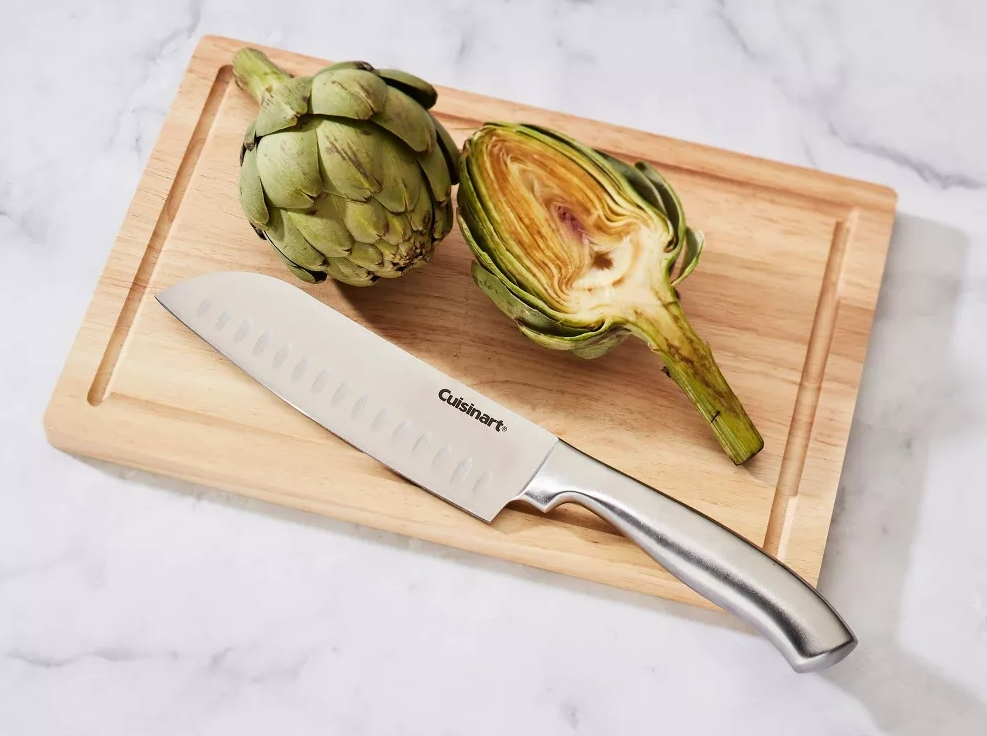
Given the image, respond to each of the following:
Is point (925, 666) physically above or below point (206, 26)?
below

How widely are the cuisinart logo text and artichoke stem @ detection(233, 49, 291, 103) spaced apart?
1.25 ft

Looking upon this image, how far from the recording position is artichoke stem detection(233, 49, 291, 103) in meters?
1.08

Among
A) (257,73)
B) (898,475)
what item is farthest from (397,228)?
(898,475)

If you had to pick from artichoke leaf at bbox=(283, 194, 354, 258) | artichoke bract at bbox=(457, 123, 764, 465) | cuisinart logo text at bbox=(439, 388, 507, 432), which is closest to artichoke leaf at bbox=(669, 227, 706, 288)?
artichoke bract at bbox=(457, 123, 764, 465)

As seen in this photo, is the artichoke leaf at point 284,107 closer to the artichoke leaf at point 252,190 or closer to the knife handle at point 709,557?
the artichoke leaf at point 252,190

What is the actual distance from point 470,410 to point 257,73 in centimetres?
44

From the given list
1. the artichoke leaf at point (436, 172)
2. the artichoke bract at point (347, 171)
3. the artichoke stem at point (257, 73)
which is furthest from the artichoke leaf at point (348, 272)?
the artichoke stem at point (257, 73)

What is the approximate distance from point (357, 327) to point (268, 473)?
176 millimetres

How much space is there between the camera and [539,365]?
1.08m

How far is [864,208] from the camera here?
1170 mm

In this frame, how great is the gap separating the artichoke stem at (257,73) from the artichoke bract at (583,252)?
23 centimetres

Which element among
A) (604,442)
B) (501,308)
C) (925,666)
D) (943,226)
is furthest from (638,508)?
(943,226)

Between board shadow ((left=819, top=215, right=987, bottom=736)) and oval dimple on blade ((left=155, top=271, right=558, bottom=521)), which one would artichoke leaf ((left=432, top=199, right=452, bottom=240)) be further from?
board shadow ((left=819, top=215, right=987, bottom=736))

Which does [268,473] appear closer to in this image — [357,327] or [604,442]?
[357,327]
